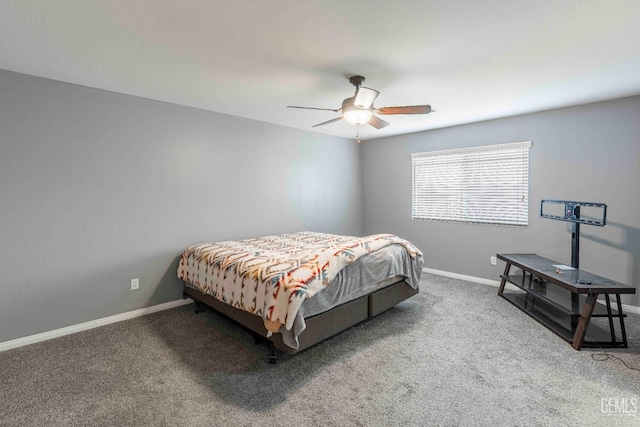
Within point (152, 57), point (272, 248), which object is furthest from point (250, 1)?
point (272, 248)

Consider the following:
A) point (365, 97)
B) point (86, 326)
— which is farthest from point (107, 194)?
point (365, 97)

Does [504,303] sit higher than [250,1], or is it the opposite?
[250,1]

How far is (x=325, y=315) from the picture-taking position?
256 centimetres

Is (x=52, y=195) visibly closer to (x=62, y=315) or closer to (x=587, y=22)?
(x=62, y=315)

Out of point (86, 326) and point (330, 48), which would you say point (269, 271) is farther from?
point (86, 326)

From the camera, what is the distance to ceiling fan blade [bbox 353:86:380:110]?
8.56 ft

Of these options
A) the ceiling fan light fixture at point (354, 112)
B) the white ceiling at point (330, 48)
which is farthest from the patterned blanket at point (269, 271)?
the white ceiling at point (330, 48)

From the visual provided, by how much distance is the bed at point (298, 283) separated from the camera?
2311mm

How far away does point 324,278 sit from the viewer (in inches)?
98.6

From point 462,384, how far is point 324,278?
123 cm

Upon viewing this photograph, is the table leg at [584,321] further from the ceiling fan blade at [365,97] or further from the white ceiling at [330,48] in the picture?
the ceiling fan blade at [365,97]

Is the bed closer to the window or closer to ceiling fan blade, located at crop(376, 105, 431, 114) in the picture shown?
ceiling fan blade, located at crop(376, 105, 431, 114)

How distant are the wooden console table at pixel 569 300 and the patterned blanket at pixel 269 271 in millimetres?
1319

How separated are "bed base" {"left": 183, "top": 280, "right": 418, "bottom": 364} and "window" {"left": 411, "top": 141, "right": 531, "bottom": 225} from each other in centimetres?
190
